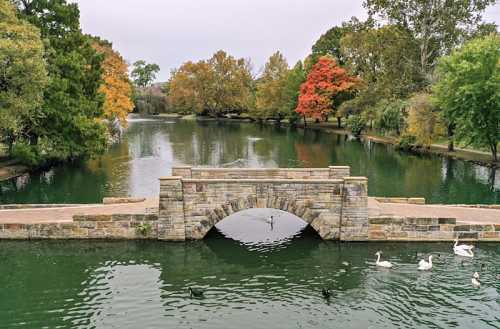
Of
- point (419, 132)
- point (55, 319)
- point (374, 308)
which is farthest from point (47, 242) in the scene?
point (419, 132)

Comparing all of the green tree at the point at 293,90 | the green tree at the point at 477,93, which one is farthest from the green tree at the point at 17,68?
the green tree at the point at 293,90

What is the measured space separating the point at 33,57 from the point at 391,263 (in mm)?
25931

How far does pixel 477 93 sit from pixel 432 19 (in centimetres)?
2227

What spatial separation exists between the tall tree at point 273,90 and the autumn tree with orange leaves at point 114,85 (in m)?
42.1

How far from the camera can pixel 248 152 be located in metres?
59.3

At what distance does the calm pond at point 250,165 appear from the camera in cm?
3503

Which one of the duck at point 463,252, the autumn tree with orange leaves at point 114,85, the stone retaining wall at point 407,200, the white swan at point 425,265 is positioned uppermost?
the autumn tree with orange leaves at point 114,85

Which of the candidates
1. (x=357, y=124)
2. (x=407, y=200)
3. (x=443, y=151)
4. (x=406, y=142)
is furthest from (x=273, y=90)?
(x=407, y=200)

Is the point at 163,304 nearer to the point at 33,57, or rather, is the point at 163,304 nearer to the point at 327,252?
the point at 327,252

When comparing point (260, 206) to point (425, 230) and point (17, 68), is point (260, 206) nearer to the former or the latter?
point (425, 230)

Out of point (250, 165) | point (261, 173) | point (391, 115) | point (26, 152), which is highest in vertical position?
point (391, 115)

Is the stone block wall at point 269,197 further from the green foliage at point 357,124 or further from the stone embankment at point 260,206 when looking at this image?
the green foliage at point 357,124

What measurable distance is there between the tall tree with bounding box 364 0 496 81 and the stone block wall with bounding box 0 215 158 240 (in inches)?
1861

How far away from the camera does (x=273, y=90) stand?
10006 centimetres
